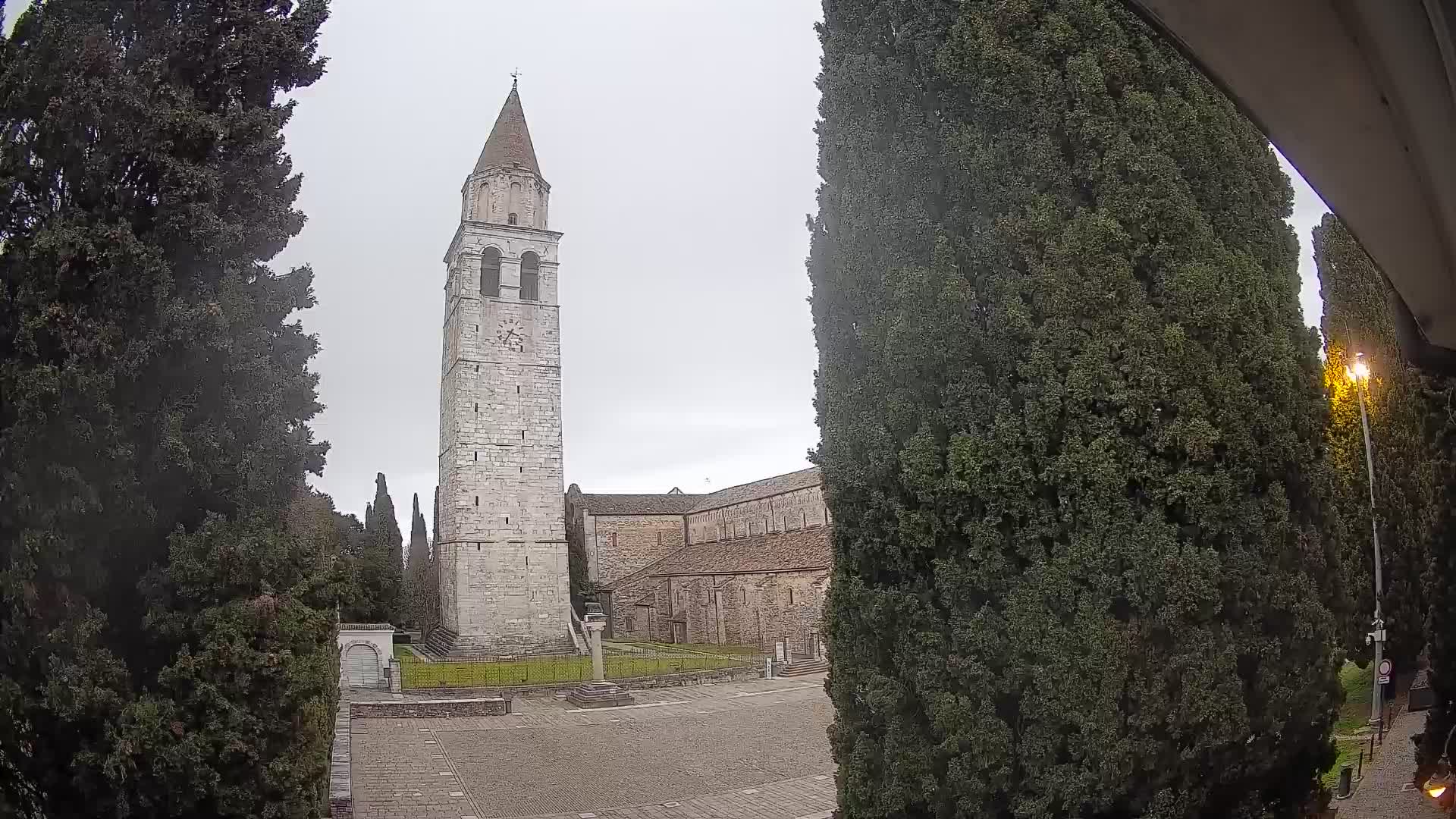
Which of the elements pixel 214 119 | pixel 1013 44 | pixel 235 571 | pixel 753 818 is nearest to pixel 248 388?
pixel 235 571

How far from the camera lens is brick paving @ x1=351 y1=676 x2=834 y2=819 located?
13.1 meters

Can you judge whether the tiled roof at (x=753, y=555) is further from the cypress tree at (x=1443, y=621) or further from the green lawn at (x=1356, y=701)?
the cypress tree at (x=1443, y=621)

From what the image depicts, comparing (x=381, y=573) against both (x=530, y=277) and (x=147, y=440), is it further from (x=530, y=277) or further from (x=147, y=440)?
(x=147, y=440)

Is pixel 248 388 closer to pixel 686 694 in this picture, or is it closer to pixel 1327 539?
pixel 1327 539

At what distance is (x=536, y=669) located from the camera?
29.8 meters

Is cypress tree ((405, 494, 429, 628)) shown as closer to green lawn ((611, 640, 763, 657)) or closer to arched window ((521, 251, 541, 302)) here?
green lawn ((611, 640, 763, 657))

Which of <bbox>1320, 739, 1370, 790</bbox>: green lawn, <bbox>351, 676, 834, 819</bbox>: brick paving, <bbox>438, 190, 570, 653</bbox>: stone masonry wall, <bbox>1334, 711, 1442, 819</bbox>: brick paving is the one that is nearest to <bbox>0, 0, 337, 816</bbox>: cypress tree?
<bbox>351, 676, 834, 819</bbox>: brick paving

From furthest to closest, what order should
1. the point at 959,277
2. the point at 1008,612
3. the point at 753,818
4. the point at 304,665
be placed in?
1. the point at 753,818
2. the point at 304,665
3. the point at 959,277
4. the point at 1008,612

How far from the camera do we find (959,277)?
595cm

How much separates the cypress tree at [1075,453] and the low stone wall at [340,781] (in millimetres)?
6149

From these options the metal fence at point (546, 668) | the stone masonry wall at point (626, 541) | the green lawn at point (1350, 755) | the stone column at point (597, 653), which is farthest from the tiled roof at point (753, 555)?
the green lawn at point (1350, 755)

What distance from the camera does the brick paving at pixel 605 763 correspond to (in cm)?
1306

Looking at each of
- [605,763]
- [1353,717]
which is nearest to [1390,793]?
[1353,717]

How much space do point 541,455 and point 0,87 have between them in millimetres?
30529
